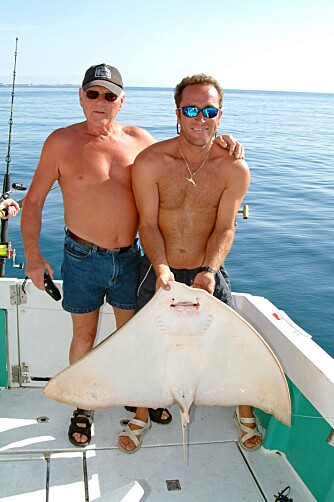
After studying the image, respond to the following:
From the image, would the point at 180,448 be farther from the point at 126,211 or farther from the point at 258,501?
the point at 126,211

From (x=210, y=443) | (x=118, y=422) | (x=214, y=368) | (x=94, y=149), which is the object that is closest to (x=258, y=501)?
(x=210, y=443)

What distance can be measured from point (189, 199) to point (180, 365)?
2.97 ft

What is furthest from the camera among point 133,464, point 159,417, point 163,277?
point 159,417

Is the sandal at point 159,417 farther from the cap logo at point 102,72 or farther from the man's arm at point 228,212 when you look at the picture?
the cap logo at point 102,72

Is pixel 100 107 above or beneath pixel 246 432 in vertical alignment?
above

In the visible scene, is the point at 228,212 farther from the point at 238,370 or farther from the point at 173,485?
the point at 173,485

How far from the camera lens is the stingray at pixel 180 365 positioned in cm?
217

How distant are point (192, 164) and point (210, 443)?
5.20 ft

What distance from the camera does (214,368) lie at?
7.80ft

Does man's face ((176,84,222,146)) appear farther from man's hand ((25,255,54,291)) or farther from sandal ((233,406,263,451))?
sandal ((233,406,263,451))

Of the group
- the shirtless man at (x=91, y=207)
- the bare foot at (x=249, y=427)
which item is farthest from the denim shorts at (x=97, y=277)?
the bare foot at (x=249, y=427)

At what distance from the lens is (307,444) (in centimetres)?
254

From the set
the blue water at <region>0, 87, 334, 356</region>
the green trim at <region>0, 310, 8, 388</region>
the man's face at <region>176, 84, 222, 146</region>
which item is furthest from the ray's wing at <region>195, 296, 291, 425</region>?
the blue water at <region>0, 87, 334, 356</region>

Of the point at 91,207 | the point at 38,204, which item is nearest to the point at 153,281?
the point at 91,207
